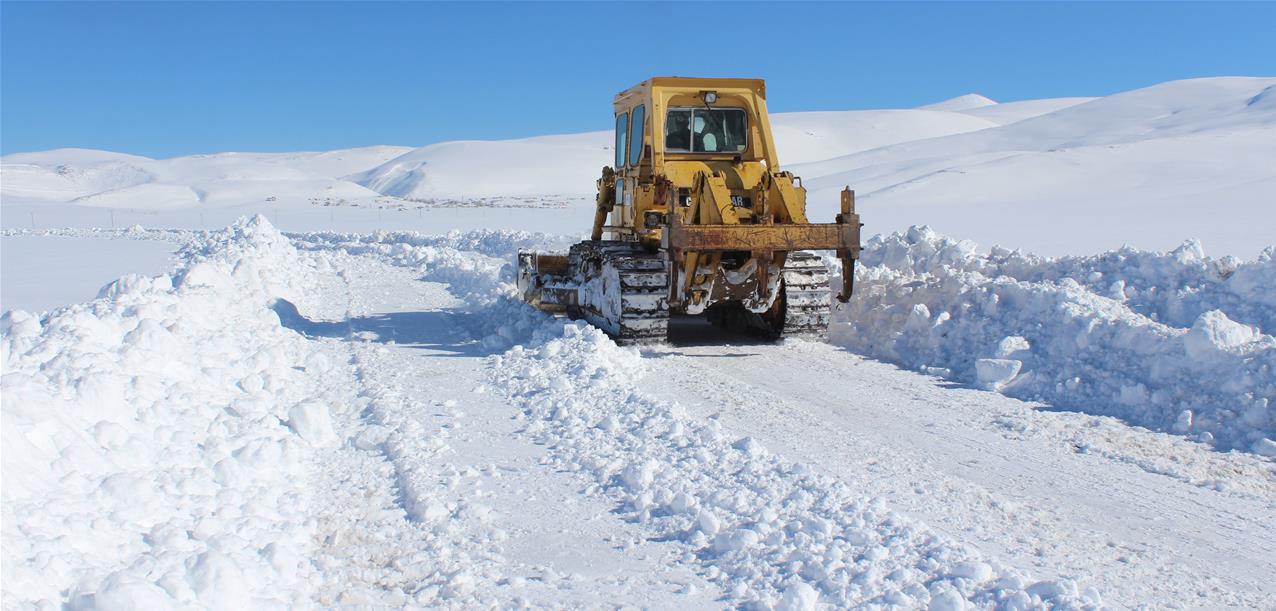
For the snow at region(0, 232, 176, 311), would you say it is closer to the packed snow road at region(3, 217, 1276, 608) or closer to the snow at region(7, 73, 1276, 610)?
the snow at region(7, 73, 1276, 610)

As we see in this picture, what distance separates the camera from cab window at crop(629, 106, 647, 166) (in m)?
11.4

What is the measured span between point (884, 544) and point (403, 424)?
3596mm

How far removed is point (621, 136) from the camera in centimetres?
1253

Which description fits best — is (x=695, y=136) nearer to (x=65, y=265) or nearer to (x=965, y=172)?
(x=65, y=265)

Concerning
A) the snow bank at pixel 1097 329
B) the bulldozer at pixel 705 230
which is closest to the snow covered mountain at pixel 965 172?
the snow bank at pixel 1097 329

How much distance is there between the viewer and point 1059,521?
17.6 feet

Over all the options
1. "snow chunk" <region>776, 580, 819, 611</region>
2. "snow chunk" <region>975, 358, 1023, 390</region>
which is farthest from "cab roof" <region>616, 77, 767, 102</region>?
"snow chunk" <region>776, 580, 819, 611</region>

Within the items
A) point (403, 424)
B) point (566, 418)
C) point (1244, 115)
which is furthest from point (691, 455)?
point (1244, 115)

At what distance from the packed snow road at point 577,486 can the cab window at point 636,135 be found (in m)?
3.05

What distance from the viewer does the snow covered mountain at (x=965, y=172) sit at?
75.6 feet

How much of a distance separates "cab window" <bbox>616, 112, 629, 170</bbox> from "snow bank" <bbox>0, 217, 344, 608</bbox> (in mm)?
4996

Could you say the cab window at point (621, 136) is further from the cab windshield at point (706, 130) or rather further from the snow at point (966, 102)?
the snow at point (966, 102)

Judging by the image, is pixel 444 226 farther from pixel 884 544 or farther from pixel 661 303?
pixel 884 544

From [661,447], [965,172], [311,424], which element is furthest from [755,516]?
[965,172]
